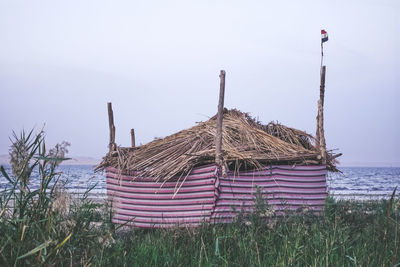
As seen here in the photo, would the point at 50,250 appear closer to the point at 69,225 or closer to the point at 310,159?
the point at 69,225

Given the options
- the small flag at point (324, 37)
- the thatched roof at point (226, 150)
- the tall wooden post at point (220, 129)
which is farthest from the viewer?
the small flag at point (324, 37)

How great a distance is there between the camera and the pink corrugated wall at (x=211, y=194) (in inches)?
304

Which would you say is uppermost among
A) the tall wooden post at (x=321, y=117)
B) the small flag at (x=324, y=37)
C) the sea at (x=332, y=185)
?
the small flag at (x=324, y=37)

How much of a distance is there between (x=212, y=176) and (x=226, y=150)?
561 millimetres

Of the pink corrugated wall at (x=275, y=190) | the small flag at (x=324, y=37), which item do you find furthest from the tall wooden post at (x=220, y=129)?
the small flag at (x=324, y=37)

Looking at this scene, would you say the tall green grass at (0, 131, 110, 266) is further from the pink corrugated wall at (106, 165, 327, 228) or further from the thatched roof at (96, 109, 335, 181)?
the thatched roof at (96, 109, 335, 181)

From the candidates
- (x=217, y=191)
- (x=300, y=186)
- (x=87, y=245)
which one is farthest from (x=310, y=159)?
(x=87, y=245)

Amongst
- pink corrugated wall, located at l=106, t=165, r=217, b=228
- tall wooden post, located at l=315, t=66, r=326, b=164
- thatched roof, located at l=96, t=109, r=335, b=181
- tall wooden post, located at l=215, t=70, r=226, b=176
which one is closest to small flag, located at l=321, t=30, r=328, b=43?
tall wooden post, located at l=315, t=66, r=326, b=164

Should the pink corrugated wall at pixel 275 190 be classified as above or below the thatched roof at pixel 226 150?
below

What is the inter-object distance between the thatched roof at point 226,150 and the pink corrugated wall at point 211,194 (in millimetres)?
208

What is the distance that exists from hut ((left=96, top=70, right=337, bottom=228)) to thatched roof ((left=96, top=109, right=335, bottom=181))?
0.02 meters

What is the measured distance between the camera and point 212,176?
770cm

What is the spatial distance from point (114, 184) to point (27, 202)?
19.6ft

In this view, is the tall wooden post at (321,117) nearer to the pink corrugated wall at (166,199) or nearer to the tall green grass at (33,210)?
the pink corrugated wall at (166,199)
